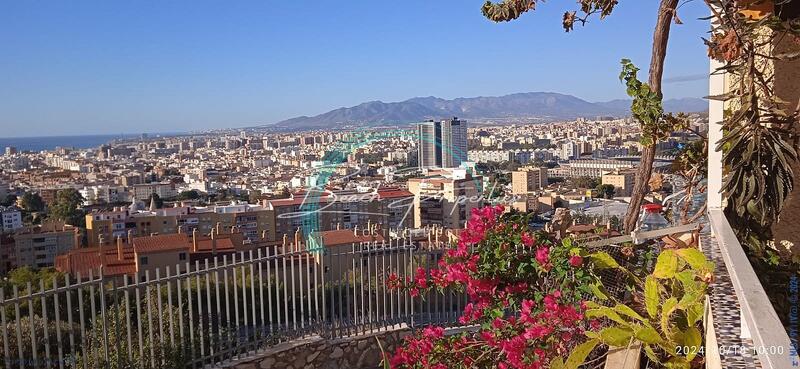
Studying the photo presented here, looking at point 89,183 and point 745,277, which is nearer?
point 745,277

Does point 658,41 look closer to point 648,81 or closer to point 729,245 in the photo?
point 648,81

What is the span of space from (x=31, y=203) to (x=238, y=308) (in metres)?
63.6

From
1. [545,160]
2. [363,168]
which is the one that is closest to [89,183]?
[363,168]

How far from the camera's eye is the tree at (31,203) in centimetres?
5953

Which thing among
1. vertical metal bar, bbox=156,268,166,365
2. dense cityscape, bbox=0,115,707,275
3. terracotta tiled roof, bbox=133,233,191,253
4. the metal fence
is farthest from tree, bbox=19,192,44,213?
vertical metal bar, bbox=156,268,166,365

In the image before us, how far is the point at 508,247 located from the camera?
3.19 m

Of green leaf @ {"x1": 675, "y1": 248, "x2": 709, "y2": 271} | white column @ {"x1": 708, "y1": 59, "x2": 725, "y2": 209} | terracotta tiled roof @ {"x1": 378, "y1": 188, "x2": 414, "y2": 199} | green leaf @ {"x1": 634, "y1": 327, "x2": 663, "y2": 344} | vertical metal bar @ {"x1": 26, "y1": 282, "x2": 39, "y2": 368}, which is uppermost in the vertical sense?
white column @ {"x1": 708, "y1": 59, "x2": 725, "y2": 209}

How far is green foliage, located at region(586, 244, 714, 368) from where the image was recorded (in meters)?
2.25

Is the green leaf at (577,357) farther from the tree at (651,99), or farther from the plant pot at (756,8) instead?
the tree at (651,99)

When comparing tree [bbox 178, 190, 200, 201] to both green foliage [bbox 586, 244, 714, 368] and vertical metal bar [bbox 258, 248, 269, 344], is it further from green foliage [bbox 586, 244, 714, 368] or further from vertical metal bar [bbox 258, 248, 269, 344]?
green foliage [bbox 586, 244, 714, 368]

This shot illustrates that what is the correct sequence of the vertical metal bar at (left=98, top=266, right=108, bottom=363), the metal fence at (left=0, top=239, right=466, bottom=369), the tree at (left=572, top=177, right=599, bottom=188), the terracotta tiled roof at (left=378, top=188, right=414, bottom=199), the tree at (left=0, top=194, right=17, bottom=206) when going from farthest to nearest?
the tree at (left=0, top=194, right=17, bottom=206) < the tree at (left=572, top=177, right=599, bottom=188) < the terracotta tiled roof at (left=378, top=188, right=414, bottom=199) < the metal fence at (left=0, top=239, right=466, bottom=369) < the vertical metal bar at (left=98, top=266, right=108, bottom=363)

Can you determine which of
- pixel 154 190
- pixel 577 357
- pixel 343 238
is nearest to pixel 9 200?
pixel 154 190

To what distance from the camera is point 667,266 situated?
8.03ft

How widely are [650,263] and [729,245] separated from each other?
1.22 meters
